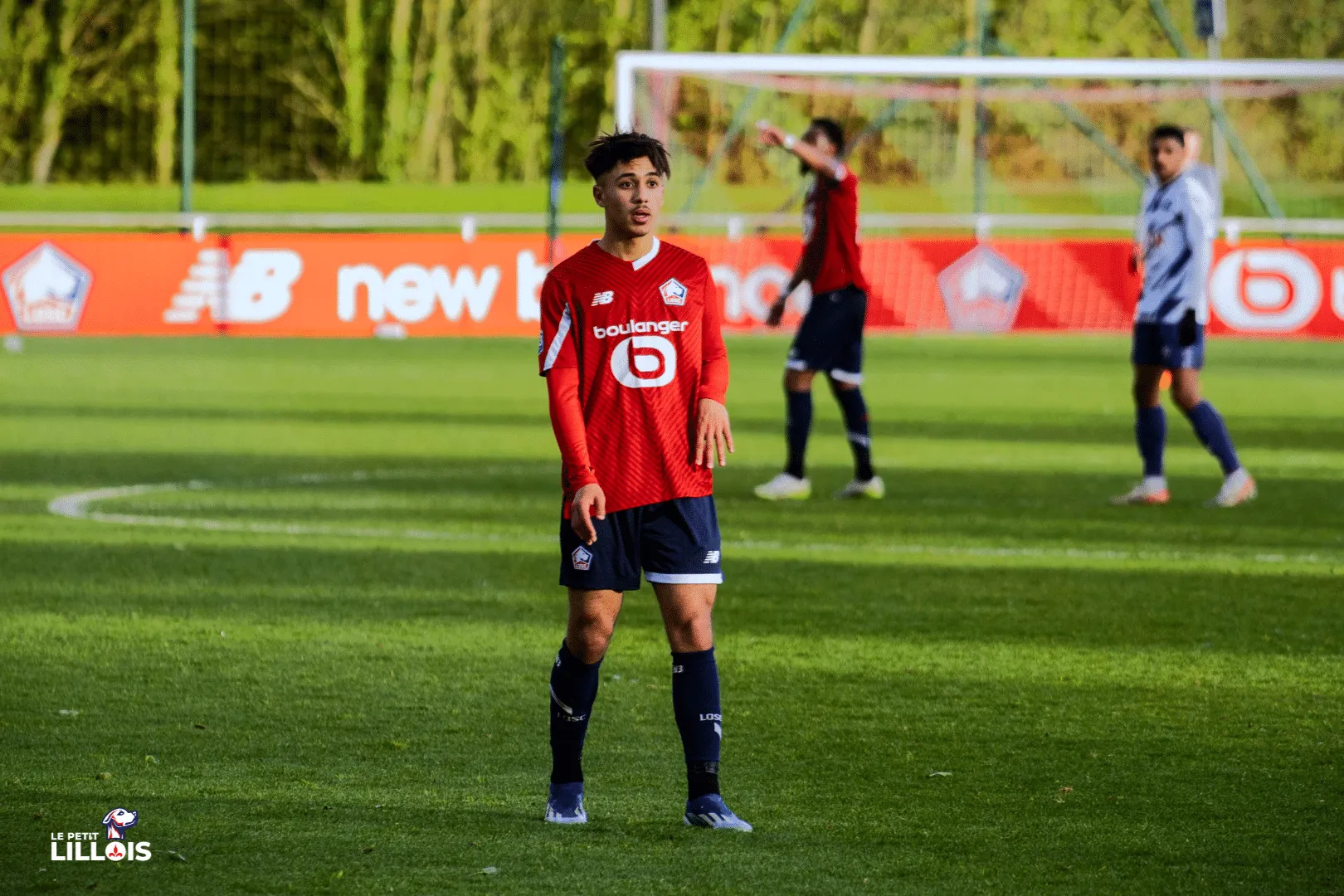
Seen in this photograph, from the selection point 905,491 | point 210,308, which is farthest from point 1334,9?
point 905,491

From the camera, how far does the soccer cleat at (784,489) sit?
1275 centimetres

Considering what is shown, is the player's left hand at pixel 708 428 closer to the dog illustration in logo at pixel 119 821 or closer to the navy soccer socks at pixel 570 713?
the navy soccer socks at pixel 570 713

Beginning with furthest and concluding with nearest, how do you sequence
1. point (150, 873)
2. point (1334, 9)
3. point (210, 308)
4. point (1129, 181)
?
point (1334, 9), point (1129, 181), point (210, 308), point (150, 873)

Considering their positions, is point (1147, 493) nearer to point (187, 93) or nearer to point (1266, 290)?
point (1266, 290)

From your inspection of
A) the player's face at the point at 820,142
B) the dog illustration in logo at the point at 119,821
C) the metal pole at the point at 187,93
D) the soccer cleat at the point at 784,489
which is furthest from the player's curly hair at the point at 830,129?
the metal pole at the point at 187,93

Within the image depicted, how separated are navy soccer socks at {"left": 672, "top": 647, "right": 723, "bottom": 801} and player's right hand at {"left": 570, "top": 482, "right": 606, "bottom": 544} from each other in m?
0.44

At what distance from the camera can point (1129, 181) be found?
1276 inches

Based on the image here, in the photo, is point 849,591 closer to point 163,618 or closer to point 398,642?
point 398,642

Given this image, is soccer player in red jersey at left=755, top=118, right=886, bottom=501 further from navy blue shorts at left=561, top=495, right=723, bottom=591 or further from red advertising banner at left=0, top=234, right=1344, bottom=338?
red advertising banner at left=0, top=234, right=1344, bottom=338

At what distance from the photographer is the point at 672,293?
553 cm

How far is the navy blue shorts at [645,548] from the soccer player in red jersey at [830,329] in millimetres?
7056

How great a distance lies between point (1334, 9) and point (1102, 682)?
148 feet

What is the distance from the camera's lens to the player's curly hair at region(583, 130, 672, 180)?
549 centimetres

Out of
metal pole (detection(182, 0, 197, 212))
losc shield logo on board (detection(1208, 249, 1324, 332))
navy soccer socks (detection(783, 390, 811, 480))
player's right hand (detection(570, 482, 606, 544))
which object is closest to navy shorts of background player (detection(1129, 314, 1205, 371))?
navy soccer socks (detection(783, 390, 811, 480))
